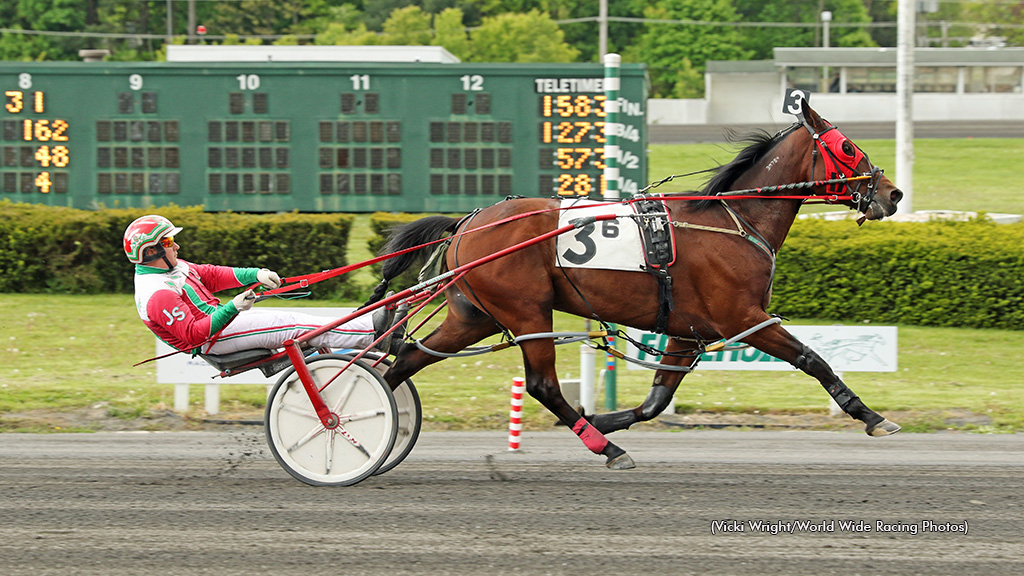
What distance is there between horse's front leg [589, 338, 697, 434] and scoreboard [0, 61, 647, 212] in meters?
8.43

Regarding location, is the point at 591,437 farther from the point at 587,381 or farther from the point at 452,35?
the point at 452,35

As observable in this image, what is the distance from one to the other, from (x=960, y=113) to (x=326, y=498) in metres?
36.6

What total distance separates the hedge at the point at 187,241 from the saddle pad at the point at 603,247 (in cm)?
727

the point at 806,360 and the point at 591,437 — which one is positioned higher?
the point at 806,360

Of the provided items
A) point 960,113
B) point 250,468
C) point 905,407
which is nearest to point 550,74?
point 905,407

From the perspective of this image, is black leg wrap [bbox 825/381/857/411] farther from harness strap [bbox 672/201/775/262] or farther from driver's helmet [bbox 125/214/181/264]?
driver's helmet [bbox 125/214/181/264]

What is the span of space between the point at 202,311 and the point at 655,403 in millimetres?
2432

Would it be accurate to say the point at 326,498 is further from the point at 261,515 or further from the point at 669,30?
the point at 669,30

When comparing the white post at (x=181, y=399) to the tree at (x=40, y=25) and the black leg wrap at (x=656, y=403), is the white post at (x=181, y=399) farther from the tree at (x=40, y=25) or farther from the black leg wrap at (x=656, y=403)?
the tree at (x=40, y=25)

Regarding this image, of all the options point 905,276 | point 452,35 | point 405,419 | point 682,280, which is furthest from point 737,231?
point 452,35

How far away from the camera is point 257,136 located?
48.6ft

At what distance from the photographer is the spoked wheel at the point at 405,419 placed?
590 cm

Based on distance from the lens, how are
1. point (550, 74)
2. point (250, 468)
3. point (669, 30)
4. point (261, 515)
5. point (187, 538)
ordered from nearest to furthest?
point (187, 538)
point (261, 515)
point (250, 468)
point (550, 74)
point (669, 30)

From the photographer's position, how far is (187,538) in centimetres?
470
